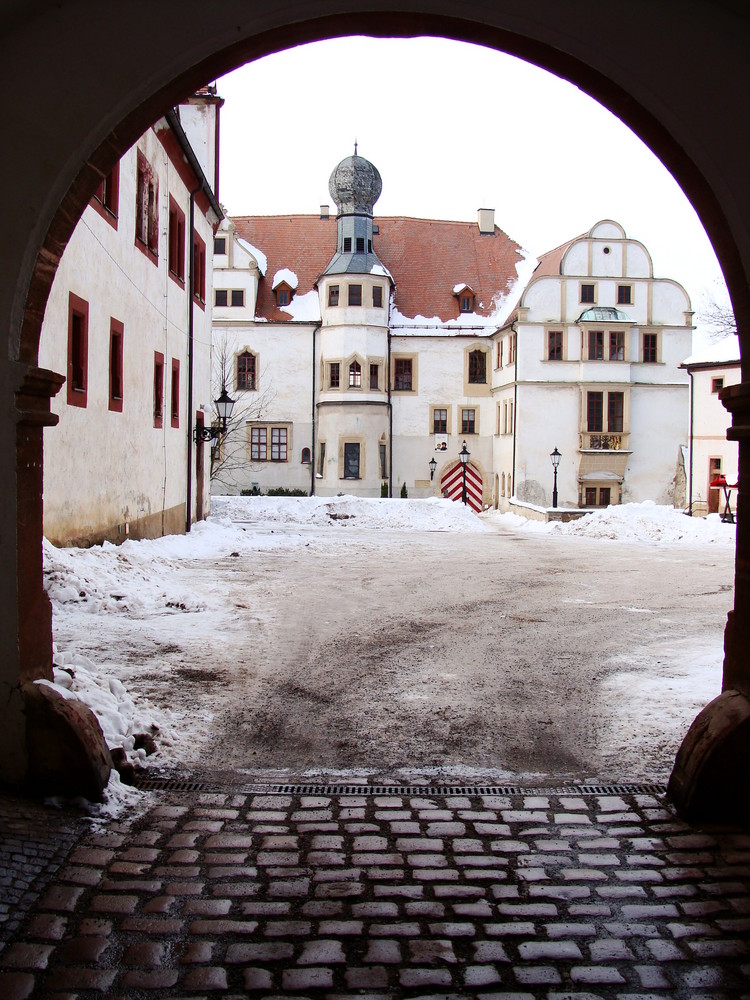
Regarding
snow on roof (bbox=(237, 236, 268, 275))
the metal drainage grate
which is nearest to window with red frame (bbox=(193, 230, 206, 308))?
the metal drainage grate

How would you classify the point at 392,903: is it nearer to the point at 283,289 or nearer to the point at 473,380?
the point at 473,380

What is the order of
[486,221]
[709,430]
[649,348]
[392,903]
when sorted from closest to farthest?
[392,903], [709,430], [649,348], [486,221]

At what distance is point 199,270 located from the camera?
22.2 m

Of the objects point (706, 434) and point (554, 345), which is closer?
point (706, 434)

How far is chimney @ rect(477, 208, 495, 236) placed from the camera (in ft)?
155

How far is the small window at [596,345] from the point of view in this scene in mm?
38812

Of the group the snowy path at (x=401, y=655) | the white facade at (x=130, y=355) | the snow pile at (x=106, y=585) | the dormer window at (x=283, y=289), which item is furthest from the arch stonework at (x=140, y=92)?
the dormer window at (x=283, y=289)

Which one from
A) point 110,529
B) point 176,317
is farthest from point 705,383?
point 110,529

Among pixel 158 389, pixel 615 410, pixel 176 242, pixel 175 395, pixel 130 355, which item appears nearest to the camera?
pixel 130 355

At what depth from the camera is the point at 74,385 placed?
40.8 feet

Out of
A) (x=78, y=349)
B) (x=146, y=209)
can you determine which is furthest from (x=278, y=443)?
(x=78, y=349)

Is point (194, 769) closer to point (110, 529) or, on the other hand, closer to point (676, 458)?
point (110, 529)

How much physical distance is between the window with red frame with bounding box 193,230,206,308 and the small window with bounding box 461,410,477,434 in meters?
22.4

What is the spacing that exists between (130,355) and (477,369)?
1164 inches
